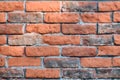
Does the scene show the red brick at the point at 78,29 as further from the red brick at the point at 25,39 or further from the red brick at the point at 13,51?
the red brick at the point at 13,51

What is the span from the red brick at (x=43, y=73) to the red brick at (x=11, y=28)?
0.26 metres

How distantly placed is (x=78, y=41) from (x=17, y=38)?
39 cm

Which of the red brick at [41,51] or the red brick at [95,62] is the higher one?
the red brick at [41,51]

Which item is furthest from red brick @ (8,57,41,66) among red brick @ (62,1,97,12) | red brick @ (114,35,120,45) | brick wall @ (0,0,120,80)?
red brick @ (114,35,120,45)

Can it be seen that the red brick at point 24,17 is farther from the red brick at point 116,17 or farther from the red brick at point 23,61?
the red brick at point 116,17

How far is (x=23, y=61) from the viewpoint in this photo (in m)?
1.69

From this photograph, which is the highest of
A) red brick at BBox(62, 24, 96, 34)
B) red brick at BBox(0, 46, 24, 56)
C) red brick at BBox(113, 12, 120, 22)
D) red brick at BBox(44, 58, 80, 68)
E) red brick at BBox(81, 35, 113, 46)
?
red brick at BBox(113, 12, 120, 22)

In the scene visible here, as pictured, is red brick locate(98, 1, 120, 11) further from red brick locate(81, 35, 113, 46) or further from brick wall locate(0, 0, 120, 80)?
red brick locate(81, 35, 113, 46)

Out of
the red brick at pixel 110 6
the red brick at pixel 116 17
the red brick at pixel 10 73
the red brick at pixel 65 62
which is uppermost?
the red brick at pixel 110 6

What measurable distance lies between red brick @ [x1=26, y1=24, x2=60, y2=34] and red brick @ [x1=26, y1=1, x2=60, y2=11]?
0.10 m

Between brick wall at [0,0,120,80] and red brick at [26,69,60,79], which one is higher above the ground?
brick wall at [0,0,120,80]

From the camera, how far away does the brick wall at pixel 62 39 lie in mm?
1675

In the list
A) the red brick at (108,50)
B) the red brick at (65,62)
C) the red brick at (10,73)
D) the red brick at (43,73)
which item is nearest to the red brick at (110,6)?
the red brick at (108,50)

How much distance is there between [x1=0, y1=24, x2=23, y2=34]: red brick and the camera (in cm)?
168
